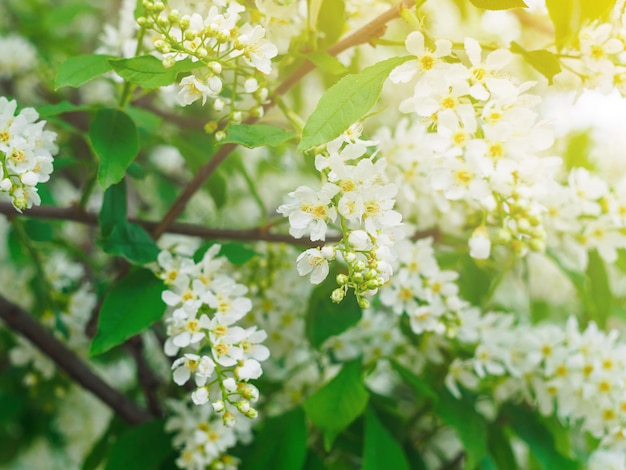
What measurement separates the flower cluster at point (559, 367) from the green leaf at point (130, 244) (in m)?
0.62

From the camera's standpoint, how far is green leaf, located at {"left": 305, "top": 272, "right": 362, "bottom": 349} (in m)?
1.30

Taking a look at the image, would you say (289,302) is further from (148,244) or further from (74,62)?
(74,62)

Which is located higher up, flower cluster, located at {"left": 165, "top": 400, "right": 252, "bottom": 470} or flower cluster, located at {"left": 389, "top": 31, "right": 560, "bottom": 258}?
flower cluster, located at {"left": 389, "top": 31, "right": 560, "bottom": 258}

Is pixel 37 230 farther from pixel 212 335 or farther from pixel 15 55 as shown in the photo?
pixel 15 55

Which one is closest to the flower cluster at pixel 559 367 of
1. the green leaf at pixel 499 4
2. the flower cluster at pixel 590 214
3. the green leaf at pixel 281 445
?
the flower cluster at pixel 590 214

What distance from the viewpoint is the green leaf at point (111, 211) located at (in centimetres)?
123

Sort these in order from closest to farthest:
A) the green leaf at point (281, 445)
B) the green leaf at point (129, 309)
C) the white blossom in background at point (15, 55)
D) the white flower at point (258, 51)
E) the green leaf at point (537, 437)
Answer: the white flower at point (258, 51) → the green leaf at point (129, 309) → the green leaf at point (281, 445) → the green leaf at point (537, 437) → the white blossom in background at point (15, 55)

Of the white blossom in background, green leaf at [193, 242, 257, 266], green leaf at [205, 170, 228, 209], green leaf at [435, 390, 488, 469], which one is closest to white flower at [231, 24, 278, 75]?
green leaf at [193, 242, 257, 266]

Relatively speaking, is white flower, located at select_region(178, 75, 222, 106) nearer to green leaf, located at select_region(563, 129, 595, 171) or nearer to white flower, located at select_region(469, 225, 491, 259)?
white flower, located at select_region(469, 225, 491, 259)

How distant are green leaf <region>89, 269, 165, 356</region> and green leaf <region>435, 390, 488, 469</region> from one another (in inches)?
24.1

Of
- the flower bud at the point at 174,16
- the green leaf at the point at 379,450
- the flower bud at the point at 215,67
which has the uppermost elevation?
the flower bud at the point at 174,16

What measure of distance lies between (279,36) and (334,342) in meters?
0.70

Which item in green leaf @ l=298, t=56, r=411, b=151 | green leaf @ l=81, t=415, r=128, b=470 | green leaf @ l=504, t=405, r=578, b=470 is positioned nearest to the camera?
green leaf @ l=298, t=56, r=411, b=151

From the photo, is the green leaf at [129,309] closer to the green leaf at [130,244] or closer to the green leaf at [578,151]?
the green leaf at [130,244]
